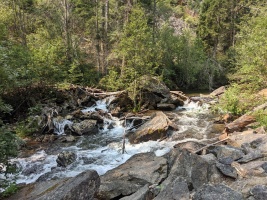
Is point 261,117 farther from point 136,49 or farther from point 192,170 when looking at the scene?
point 136,49

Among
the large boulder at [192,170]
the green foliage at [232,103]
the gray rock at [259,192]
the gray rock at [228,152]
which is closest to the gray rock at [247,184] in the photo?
the gray rock at [259,192]

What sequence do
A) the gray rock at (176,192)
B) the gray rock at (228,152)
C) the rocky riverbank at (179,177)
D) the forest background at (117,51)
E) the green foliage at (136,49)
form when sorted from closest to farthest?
the gray rock at (176,192) → the rocky riverbank at (179,177) → the gray rock at (228,152) → the forest background at (117,51) → the green foliage at (136,49)

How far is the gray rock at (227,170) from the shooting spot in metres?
6.52

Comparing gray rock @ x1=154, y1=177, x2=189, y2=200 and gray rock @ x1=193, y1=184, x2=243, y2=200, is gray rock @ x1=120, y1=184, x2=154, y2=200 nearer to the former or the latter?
gray rock @ x1=154, y1=177, x2=189, y2=200

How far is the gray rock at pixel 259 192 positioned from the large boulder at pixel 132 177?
2408 mm

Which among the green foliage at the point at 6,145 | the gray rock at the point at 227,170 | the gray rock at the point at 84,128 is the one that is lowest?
the gray rock at the point at 84,128

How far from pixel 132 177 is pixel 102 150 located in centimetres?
422

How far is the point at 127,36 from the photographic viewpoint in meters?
18.4

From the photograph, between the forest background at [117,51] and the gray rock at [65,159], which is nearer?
the gray rock at [65,159]

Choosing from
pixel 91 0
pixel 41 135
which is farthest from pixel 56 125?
pixel 91 0

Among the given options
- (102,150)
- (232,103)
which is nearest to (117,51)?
(232,103)

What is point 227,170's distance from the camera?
670cm

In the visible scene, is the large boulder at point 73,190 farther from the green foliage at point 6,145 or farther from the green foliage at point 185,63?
the green foliage at point 185,63

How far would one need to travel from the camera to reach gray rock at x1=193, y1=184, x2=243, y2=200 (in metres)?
4.83
